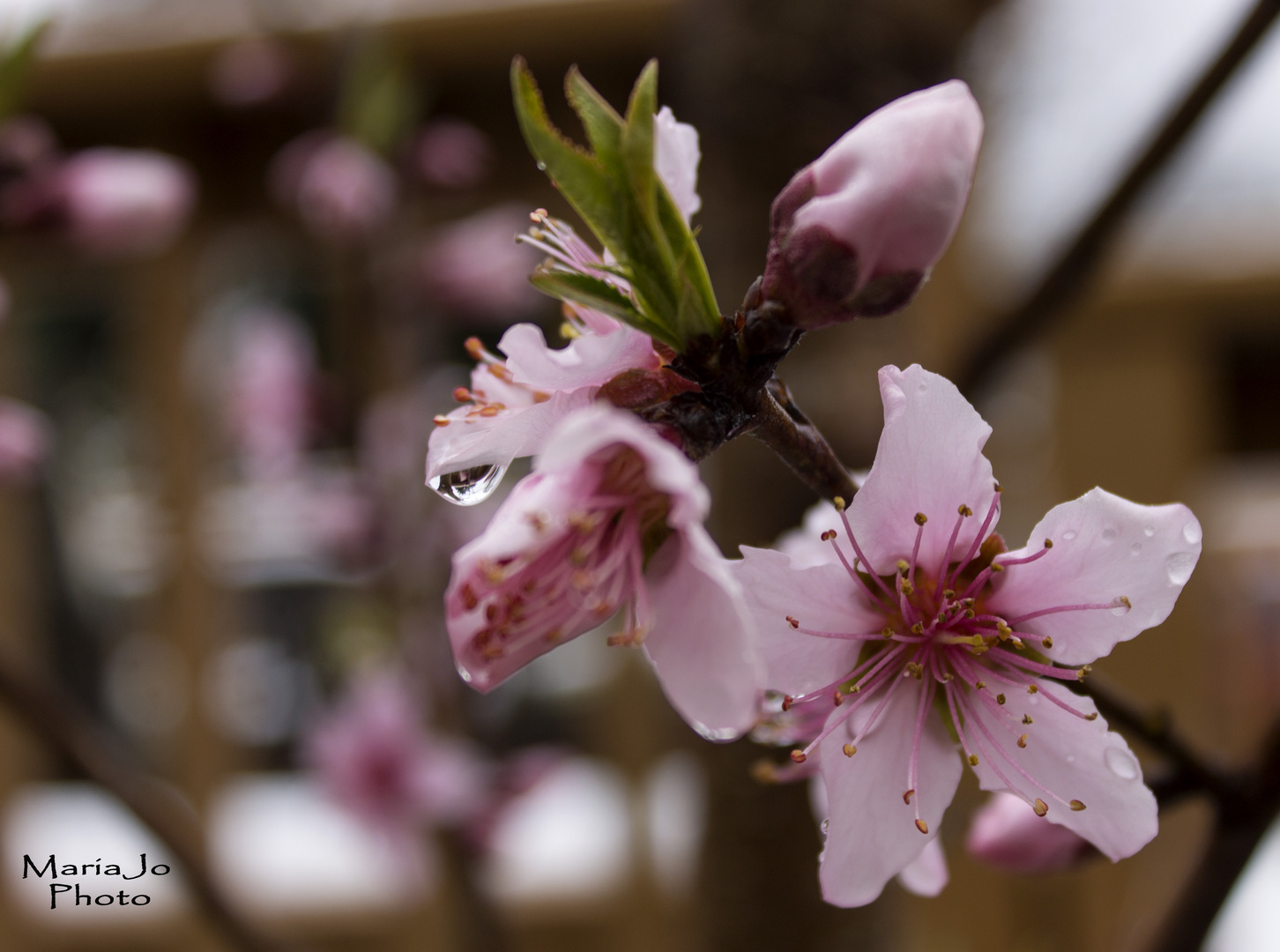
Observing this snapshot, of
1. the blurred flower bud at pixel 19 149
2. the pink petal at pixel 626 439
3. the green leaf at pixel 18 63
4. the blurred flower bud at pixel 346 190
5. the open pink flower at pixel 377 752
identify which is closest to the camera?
the pink petal at pixel 626 439

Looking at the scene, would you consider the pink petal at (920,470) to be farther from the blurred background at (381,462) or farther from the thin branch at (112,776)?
the blurred background at (381,462)

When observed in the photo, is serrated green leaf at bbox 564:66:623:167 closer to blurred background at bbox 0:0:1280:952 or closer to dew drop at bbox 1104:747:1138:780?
dew drop at bbox 1104:747:1138:780

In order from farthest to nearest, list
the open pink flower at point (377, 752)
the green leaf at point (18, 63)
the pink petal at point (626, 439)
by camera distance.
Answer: the open pink flower at point (377, 752) → the green leaf at point (18, 63) → the pink petal at point (626, 439)

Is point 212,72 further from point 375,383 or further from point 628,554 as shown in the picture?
point 628,554

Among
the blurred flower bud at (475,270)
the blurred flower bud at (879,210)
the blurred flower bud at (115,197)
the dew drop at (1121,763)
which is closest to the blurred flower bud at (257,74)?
the blurred flower bud at (475,270)

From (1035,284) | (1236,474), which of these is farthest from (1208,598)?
(1035,284)

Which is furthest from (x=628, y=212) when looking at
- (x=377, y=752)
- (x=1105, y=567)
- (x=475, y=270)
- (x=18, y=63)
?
(x=377, y=752)

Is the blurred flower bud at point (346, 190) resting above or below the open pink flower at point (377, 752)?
above
